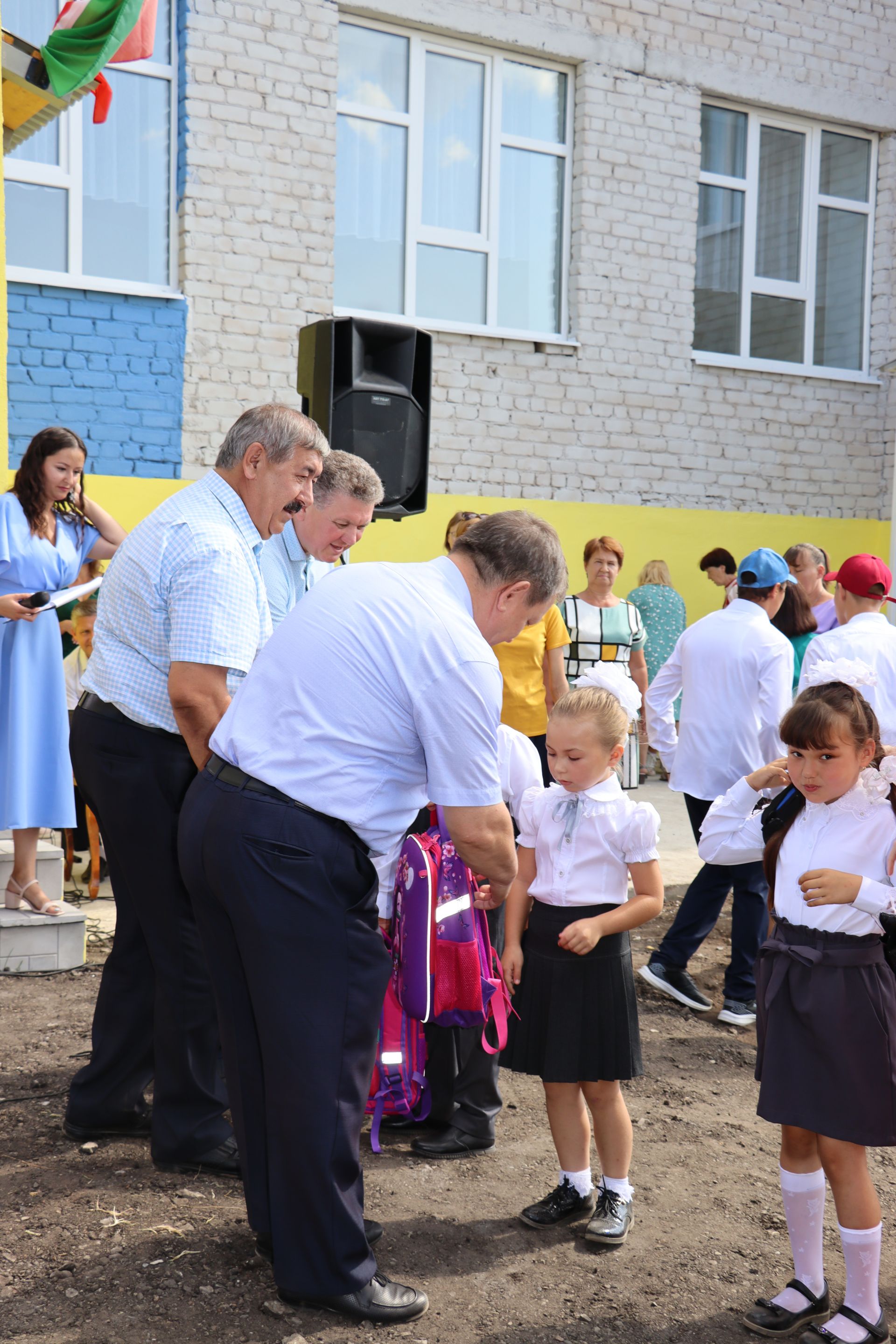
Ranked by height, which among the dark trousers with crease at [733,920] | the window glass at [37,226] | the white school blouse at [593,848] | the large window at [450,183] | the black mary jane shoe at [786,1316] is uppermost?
the large window at [450,183]

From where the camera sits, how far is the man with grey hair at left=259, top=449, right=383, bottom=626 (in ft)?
12.5

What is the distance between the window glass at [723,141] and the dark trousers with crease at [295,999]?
984cm

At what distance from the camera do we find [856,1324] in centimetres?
253

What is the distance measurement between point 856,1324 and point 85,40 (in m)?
5.97

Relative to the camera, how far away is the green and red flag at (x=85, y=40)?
570 centimetres

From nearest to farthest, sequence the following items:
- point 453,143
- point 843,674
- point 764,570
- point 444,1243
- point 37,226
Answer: point 843,674, point 444,1243, point 764,570, point 37,226, point 453,143

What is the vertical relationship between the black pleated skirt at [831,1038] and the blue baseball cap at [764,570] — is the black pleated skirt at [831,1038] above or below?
below

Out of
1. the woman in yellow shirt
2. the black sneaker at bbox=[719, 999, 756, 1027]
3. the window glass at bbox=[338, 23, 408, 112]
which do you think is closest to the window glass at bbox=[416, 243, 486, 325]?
the window glass at bbox=[338, 23, 408, 112]

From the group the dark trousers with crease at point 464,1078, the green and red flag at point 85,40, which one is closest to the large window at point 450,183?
the green and red flag at point 85,40

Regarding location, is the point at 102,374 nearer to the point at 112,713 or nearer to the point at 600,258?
the point at 600,258

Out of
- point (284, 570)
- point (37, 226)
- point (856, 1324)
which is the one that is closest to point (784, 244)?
point (37, 226)

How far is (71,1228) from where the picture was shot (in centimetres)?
291

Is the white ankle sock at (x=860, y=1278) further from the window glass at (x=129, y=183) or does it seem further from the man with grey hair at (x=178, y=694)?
the window glass at (x=129, y=183)

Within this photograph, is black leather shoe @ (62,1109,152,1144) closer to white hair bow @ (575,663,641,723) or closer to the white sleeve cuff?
white hair bow @ (575,663,641,723)
